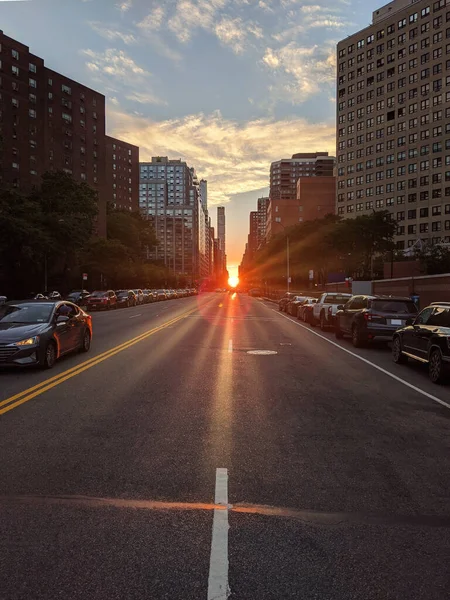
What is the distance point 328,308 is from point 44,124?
84.9m

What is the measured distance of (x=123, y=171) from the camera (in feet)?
529

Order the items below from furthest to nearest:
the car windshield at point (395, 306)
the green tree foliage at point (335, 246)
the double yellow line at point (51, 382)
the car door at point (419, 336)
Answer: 1. the green tree foliage at point (335, 246)
2. the car windshield at point (395, 306)
3. the car door at point (419, 336)
4. the double yellow line at point (51, 382)

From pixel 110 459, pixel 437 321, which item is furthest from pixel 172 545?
pixel 437 321

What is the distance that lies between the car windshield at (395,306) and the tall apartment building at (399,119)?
261 ft

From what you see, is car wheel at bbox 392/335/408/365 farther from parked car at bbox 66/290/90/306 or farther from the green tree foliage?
the green tree foliage

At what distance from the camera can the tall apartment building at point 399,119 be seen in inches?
3770

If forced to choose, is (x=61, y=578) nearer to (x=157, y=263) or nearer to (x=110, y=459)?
(x=110, y=459)

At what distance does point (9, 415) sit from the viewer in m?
6.70

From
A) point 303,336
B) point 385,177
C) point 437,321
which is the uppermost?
point 385,177

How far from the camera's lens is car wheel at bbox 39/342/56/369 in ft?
33.9

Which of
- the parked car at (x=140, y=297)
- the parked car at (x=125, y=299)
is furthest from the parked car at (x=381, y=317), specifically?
the parked car at (x=140, y=297)

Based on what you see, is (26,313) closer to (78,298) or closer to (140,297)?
(78,298)

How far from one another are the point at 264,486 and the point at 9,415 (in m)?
4.05

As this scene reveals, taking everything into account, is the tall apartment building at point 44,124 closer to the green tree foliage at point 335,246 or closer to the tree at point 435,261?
the green tree foliage at point 335,246
